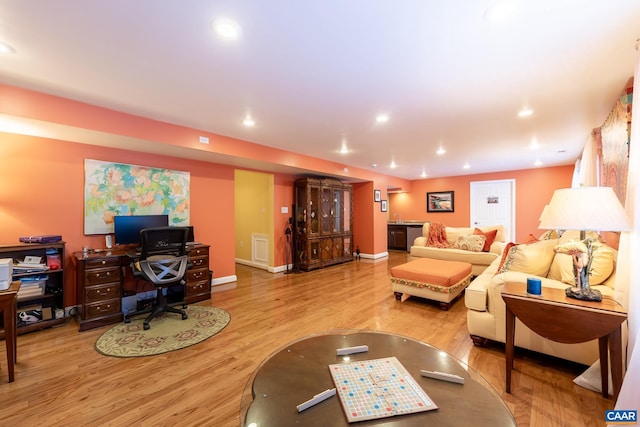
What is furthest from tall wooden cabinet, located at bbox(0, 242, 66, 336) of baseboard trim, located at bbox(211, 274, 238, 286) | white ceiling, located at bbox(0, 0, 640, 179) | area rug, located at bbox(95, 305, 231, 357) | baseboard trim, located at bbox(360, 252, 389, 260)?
baseboard trim, located at bbox(360, 252, 389, 260)

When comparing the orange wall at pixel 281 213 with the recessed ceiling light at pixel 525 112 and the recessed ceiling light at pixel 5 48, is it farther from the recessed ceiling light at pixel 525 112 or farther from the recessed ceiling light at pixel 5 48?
the recessed ceiling light at pixel 525 112

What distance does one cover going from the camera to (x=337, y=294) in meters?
3.91

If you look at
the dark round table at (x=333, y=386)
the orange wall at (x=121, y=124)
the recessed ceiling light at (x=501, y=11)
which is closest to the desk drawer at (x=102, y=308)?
the orange wall at (x=121, y=124)

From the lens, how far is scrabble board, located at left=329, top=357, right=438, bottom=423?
3.15 ft

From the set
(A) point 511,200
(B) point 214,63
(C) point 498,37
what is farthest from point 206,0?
Result: (A) point 511,200

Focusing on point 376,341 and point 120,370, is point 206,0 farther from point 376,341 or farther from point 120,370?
point 120,370

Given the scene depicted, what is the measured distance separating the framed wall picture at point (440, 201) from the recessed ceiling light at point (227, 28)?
26.0 ft

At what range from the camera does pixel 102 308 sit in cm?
288

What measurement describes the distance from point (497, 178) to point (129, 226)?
862cm

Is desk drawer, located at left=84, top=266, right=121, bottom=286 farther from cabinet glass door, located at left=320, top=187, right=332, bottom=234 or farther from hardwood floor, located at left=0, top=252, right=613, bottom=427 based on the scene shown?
cabinet glass door, located at left=320, top=187, right=332, bottom=234

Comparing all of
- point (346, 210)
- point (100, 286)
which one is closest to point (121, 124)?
point (100, 286)

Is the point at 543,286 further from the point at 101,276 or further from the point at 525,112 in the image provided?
the point at 101,276

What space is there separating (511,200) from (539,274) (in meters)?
5.69

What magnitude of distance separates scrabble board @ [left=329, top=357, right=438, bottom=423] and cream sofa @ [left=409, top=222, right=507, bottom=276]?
387 centimetres
